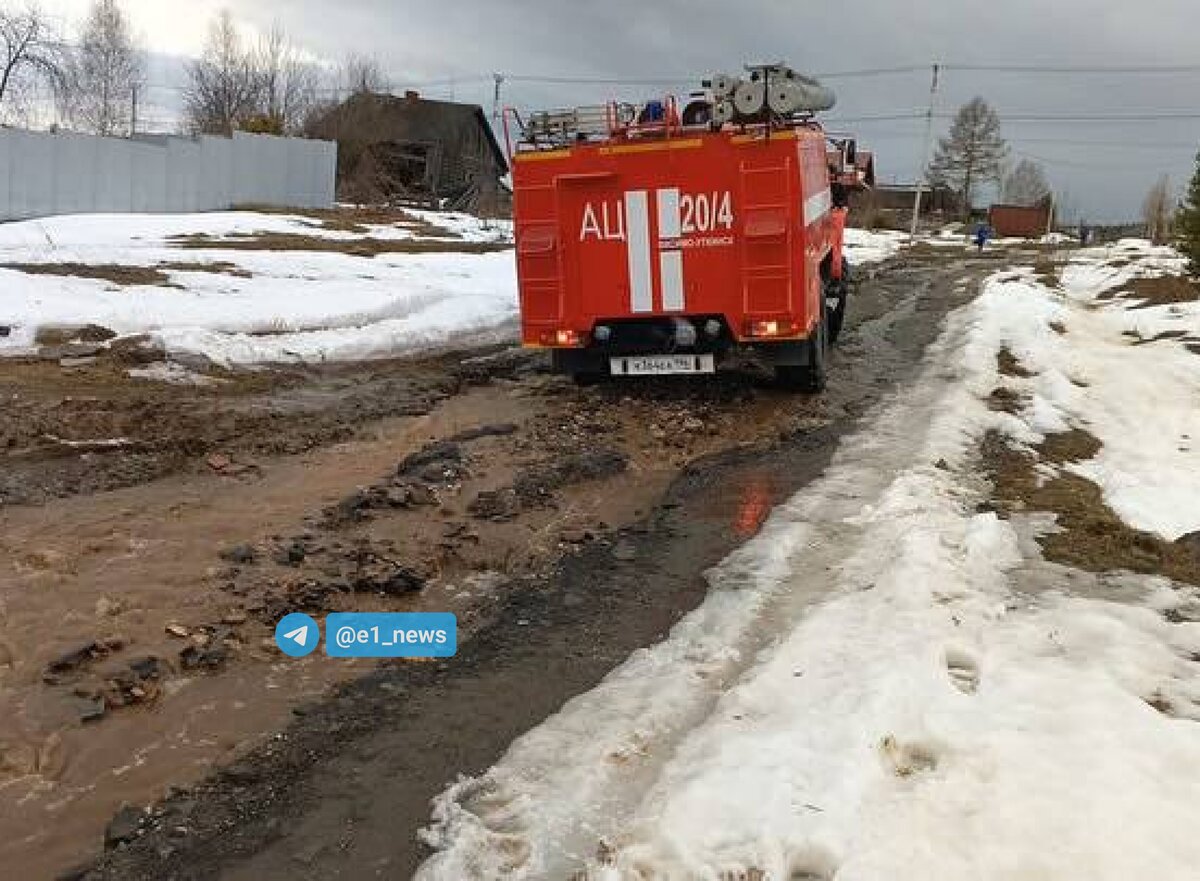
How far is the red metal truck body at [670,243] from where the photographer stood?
974 centimetres

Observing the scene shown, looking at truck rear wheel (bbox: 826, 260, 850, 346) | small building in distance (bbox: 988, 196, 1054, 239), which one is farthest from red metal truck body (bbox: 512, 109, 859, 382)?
small building in distance (bbox: 988, 196, 1054, 239)

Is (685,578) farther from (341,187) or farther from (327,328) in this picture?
(341,187)

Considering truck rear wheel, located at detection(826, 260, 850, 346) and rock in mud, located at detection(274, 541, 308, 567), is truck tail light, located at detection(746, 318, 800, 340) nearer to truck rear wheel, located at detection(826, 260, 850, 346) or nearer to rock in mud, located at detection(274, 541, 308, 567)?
truck rear wheel, located at detection(826, 260, 850, 346)

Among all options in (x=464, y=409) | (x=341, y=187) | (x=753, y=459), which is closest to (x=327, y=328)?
(x=464, y=409)

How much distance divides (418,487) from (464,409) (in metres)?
2.94

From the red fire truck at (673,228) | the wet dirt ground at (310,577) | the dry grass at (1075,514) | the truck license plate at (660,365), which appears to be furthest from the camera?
the truck license plate at (660,365)

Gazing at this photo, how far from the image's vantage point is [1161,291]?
23.0 m

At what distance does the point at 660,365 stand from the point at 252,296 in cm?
723

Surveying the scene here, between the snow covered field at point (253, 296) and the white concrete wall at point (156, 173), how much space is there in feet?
15.8

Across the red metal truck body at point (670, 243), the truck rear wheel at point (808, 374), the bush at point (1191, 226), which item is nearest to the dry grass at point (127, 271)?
the red metal truck body at point (670, 243)

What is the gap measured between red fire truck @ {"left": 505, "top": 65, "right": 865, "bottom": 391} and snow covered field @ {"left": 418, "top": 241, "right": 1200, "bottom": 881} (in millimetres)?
3172

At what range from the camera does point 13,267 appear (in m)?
15.8

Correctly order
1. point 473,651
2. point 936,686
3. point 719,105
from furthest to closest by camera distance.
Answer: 1. point 719,105
2. point 473,651
3. point 936,686

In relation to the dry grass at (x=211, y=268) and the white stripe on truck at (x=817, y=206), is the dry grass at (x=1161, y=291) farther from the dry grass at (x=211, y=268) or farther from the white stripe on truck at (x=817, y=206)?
the dry grass at (x=211, y=268)
